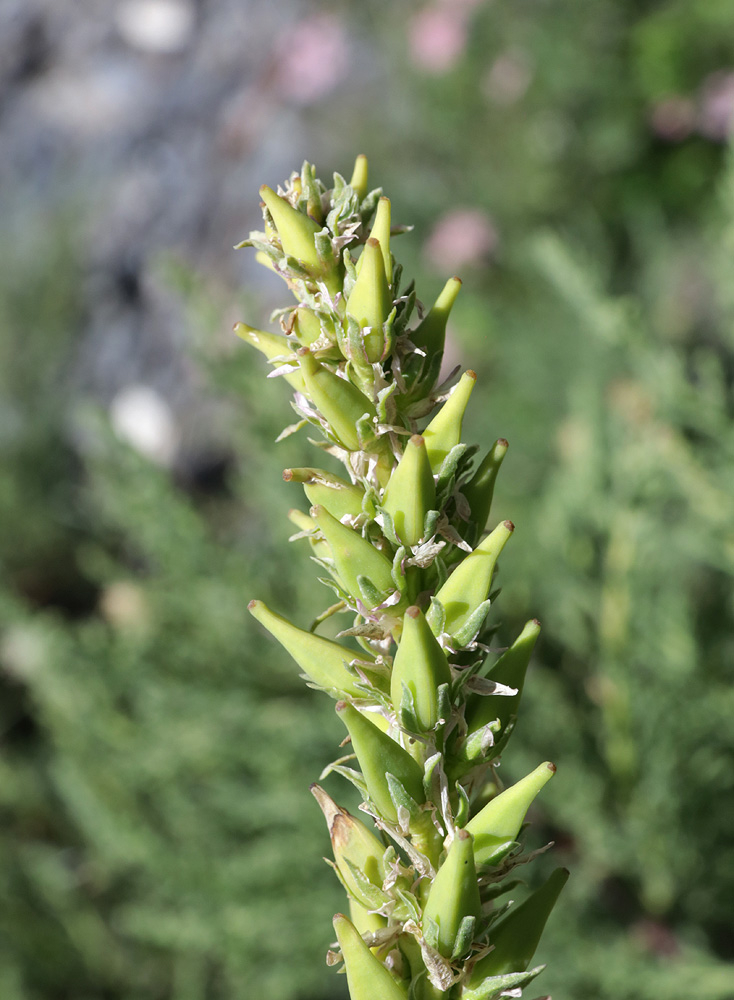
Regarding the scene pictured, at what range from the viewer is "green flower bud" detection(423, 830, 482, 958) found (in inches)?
13.1

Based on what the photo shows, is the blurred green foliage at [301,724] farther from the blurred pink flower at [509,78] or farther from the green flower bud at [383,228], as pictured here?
the blurred pink flower at [509,78]

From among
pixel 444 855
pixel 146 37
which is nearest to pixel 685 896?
pixel 444 855

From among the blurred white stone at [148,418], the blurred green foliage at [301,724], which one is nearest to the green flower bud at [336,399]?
the blurred green foliage at [301,724]

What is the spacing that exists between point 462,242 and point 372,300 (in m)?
2.51

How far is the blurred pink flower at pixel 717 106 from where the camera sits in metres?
2.58

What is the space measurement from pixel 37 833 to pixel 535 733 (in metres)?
1.22

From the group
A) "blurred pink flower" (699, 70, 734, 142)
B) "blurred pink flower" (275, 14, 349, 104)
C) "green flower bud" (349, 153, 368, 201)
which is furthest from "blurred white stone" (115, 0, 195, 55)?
"green flower bud" (349, 153, 368, 201)

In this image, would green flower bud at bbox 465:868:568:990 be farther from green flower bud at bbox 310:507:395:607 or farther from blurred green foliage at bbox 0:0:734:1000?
blurred green foliage at bbox 0:0:734:1000

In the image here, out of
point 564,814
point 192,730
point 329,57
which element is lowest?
point 564,814

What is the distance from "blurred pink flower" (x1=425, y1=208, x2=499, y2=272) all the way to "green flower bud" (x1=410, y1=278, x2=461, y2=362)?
2457 millimetres

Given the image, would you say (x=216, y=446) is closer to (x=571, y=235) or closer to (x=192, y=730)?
(x=571, y=235)

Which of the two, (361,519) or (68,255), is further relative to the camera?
(68,255)

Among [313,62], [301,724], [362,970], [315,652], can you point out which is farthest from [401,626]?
[313,62]

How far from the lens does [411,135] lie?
131 inches
